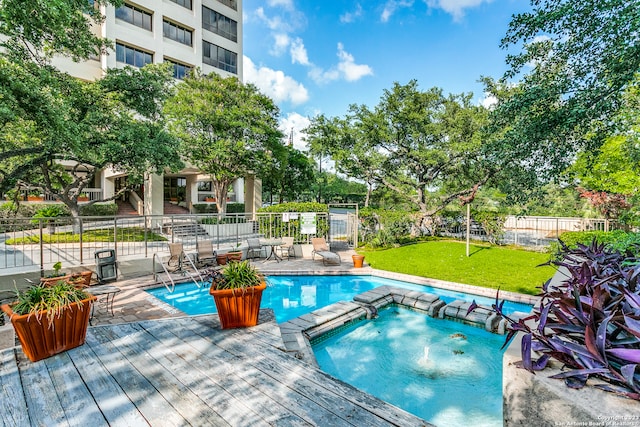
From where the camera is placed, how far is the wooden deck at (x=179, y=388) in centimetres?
234

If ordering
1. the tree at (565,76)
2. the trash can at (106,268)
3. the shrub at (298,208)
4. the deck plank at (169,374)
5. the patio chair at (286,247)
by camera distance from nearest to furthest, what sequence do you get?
the deck plank at (169,374), the tree at (565,76), the trash can at (106,268), the patio chair at (286,247), the shrub at (298,208)

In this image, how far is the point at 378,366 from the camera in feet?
16.7

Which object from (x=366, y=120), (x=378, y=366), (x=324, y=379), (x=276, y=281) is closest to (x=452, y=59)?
(x=366, y=120)

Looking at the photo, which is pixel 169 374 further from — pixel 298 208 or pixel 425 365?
pixel 298 208

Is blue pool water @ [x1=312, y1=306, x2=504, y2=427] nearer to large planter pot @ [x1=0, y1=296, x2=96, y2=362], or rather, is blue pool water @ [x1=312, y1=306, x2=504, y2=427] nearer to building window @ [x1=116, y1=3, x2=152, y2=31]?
large planter pot @ [x1=0, y1=296, x2=96, y2=362]

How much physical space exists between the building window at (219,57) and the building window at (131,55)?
383cm

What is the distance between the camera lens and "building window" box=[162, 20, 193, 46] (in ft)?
68.9

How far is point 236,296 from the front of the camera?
13.0 ft

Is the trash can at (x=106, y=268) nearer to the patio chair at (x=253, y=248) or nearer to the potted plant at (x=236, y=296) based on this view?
the patio chair at (x=253, y=248)

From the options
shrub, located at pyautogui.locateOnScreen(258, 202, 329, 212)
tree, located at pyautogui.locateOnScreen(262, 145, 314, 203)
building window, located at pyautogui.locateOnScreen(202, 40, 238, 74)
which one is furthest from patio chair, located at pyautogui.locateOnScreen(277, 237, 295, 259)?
building window, located at pyautogui.locateOnScreen(202, 40, 238, 74)

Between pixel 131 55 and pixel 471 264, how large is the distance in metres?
22.7

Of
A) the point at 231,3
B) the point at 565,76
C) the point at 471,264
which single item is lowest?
the point at 471,264

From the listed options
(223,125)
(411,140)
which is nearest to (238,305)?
(223,125)

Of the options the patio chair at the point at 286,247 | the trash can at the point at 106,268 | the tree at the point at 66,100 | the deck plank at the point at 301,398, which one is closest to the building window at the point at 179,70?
the tree at the point at 66,100
